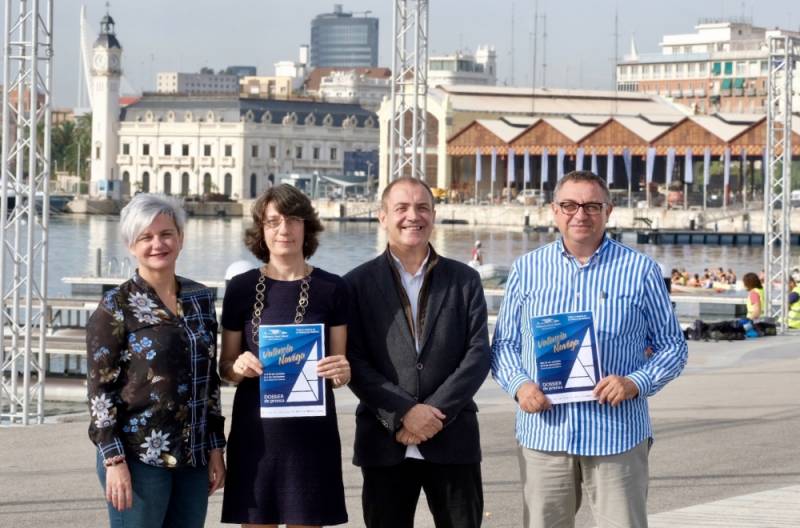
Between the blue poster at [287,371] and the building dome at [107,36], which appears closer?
the blue poster at [287,371]

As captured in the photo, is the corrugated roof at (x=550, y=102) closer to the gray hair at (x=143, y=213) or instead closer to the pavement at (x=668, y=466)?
the pavement at (x=668, y=466)

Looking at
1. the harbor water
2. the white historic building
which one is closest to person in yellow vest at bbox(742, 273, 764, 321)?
the harbor water

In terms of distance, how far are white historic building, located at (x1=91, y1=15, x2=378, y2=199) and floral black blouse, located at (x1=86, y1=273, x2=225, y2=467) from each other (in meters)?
119

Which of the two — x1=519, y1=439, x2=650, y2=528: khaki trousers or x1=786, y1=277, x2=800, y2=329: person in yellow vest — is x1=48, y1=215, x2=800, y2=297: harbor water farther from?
x1=519, y1=439, x2=650, y2=528: khaki trousers

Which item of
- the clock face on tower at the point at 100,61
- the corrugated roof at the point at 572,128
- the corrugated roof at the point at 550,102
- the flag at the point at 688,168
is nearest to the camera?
the flag at the point at 688,168

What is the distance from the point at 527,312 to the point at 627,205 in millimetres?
79606

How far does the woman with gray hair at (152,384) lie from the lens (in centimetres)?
409

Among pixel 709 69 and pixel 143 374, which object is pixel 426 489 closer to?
pixel 143 374

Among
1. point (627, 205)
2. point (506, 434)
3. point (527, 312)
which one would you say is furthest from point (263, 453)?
point (627, 205)

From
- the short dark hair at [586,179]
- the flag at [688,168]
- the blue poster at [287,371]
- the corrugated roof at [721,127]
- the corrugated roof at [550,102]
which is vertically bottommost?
the blue poster at [287,371]

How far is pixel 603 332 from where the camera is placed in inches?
174

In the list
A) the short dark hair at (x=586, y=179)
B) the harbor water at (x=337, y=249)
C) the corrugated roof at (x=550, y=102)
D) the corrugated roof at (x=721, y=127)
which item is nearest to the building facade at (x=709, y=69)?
Result: the corrugated roof at (x=550, y=102)

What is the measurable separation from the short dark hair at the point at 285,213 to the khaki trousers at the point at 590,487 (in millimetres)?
890

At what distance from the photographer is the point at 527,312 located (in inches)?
177
